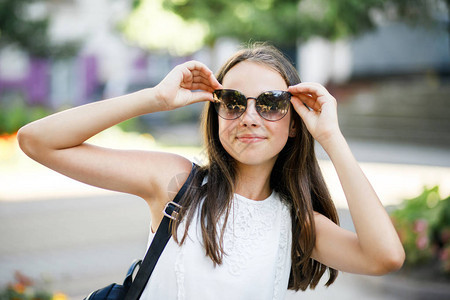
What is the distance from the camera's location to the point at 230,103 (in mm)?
1790

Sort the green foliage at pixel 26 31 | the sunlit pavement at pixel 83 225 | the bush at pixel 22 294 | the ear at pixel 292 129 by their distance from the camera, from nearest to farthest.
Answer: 1. the ear at pixel 292 129
2. the bush at pixel 22 294
3. the sunlit pavement at pixel 83 225
4. the green foliage at pixel 26 31

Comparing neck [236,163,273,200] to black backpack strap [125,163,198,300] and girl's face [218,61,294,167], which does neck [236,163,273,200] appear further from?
black backpack strap [125,163,198,300]

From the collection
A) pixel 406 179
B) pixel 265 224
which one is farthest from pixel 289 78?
pixel 406 179

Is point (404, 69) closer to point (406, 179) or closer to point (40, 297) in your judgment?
point (406, 179)

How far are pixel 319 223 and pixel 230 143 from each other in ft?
1.52

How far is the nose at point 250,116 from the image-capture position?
1.77m

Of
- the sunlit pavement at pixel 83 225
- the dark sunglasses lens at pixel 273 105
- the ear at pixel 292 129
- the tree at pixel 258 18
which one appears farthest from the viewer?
the tree at pixel 258 18

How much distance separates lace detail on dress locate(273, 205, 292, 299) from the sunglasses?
384 mm

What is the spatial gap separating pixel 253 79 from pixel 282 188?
0.47m

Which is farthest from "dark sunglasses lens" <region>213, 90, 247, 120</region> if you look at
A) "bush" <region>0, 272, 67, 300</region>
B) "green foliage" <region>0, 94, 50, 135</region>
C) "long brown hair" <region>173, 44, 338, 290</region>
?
"green foliage" <region>0, 94, 50, 135</region>

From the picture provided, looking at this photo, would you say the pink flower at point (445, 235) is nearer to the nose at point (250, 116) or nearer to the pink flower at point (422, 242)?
the pink flower at point (422, 242)

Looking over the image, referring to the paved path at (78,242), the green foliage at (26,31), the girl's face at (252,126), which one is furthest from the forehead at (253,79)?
the green foliage at (26,31)

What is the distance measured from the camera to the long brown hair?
175cm

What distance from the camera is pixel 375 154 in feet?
44.6
